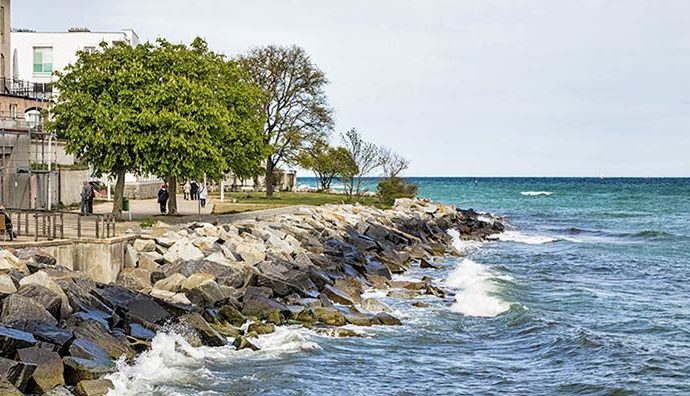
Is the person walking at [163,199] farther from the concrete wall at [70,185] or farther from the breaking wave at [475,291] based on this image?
the breaking wave at [475,291]

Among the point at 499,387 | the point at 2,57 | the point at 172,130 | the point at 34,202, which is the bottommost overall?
the point at 499,387

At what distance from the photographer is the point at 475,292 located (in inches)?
1080

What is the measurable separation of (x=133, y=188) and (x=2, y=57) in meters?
10.6

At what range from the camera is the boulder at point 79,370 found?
1509 cm

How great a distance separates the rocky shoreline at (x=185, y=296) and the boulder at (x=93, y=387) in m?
0.02

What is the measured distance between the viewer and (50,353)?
49.1 ft

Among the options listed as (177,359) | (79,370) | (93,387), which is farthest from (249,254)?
(93,387)

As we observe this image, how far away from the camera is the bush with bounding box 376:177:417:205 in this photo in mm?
67325

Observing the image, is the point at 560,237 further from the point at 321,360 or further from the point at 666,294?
the point at 321,360

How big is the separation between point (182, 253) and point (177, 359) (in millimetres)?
8005

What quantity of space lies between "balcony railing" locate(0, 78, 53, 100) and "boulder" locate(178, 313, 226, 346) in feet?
121

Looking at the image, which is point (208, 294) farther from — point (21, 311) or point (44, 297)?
point (21, 311)

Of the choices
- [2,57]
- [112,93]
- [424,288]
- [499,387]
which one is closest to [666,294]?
[424,288]

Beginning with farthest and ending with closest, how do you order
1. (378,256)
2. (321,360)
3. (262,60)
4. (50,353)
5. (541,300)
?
1. (262,60)
2. (378,256)
3. (541,300)
4. (321,360)
5. (50,353)
